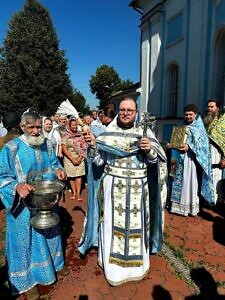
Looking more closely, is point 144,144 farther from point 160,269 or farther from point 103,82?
point 103,82

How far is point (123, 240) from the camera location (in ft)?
10.8

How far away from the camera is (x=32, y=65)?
26.6m

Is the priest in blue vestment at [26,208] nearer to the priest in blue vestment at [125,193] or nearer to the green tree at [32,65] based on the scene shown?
the priest in blue vestment at [125,193]

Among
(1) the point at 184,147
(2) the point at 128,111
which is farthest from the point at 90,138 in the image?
(1) the point at 184,147

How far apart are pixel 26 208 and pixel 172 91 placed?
11607 mm

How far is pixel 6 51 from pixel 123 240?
28.2 m

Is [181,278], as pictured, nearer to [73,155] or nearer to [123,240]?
[123,240]

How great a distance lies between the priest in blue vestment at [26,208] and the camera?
2920mm

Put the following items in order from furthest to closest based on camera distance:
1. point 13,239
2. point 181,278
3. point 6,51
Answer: point 6,51, point 181,278, point 13,239

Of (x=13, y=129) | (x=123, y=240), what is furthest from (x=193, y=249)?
(x=13, y=129)

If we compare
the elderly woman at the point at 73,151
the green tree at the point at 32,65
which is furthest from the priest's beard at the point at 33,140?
the green tree at the point at 32,65

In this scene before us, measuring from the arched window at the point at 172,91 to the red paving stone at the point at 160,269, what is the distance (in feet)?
28.4

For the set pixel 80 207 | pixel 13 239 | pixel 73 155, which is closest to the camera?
pixel 13 239

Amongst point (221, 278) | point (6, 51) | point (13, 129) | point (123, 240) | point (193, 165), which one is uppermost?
point (6, 51)
